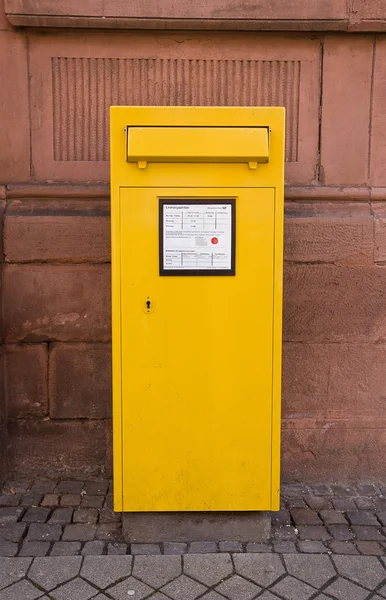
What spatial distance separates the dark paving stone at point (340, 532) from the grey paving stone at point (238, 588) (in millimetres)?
700

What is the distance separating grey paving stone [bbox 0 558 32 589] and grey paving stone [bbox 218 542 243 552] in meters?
1.00

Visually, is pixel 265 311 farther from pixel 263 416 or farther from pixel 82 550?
Answer: pixel 82 550

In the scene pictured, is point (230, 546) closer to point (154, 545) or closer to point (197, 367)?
point (154, 545)

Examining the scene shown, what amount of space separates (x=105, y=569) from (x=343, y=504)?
1.60 meters

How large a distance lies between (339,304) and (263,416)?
48.1 inches

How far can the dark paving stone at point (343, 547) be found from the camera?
10.8 feet

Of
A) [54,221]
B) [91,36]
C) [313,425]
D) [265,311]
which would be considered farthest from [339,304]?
[91,36]

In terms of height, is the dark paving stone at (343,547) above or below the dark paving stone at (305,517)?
below

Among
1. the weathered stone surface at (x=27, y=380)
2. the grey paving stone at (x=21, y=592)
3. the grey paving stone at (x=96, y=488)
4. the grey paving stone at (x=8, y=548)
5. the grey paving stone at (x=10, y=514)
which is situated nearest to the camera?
the grey paving stone at (x=21, y=592)

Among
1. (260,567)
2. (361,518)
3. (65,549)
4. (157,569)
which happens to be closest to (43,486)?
(65,549)

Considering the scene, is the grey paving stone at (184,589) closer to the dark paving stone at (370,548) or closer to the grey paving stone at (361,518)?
the dark paving stone at (370,548)

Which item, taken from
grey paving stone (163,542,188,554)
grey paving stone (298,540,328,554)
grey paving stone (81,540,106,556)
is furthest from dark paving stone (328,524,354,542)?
grey paving stone (81,540,106,556)

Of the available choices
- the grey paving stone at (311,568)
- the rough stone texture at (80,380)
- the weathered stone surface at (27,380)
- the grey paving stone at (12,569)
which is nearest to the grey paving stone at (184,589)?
the grey paving stone at (311,568)

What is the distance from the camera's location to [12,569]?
307 cm
